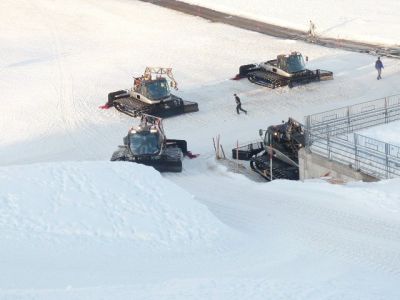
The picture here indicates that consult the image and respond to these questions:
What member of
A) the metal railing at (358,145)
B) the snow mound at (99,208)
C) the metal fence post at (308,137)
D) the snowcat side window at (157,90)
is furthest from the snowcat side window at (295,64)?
the snow mound at (99,208)

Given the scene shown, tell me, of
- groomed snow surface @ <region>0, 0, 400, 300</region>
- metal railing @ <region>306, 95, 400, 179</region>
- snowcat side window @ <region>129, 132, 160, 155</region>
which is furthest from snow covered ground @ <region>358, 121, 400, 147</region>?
snowcat side window @ <region>129, 132, 160, 155</region>

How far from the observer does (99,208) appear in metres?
15.6

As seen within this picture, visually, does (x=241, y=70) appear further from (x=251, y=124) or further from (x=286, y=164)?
(x=286, y=164)

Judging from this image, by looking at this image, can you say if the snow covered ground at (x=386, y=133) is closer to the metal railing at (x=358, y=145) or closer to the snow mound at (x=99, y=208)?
the metal railing at (x=358, y=145)

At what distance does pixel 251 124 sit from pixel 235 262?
12984 mm

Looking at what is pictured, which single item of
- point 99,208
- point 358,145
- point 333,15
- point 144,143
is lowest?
point 144,143

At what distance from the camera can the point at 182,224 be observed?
50.3ft

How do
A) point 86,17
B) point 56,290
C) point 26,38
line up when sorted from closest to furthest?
1. point 56,290
2. point 26,38
3. point 86,17

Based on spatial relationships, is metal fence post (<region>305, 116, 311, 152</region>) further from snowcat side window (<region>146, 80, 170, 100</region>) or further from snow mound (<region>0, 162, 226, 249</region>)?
snowcat side window (<region>146, 80, 170, 100</region>)

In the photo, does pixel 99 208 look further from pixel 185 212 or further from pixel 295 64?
pixel 295 64

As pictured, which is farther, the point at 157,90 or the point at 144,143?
the point at 157,90

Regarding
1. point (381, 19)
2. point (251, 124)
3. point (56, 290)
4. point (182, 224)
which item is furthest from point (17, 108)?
point (381, 19)

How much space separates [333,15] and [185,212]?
3097 centimetres

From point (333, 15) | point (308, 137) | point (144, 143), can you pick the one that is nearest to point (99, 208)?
point (144, 143)
